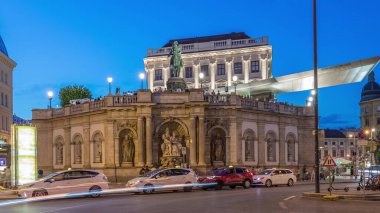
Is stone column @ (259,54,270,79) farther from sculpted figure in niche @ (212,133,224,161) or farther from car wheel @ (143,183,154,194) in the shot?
car wheel @ (143,183,154,194)

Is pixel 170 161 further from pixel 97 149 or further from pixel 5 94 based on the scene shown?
pixel 5 94

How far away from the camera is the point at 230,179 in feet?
125

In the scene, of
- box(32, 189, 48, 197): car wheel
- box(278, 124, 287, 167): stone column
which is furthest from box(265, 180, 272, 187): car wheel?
box(32, 189, 48, 197): car wheel

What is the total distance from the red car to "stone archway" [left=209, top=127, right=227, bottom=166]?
33.8 feet

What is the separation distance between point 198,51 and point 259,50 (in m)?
12.1

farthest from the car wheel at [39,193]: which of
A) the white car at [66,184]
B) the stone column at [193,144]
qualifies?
the stone column at [193,144]

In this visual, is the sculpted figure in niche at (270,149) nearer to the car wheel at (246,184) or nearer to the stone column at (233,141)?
the stone column at (233,141)

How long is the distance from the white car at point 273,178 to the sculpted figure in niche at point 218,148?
7.83 meters

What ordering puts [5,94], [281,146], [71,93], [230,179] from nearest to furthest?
[230,179]
[281,146]
[71,93]
[5,94]

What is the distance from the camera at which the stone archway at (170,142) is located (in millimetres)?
46719

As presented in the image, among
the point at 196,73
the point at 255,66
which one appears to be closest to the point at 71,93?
the point at 196,73

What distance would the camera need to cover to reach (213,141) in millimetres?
49781

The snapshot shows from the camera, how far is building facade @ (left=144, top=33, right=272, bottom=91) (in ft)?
345

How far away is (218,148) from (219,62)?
59051 millimetres
